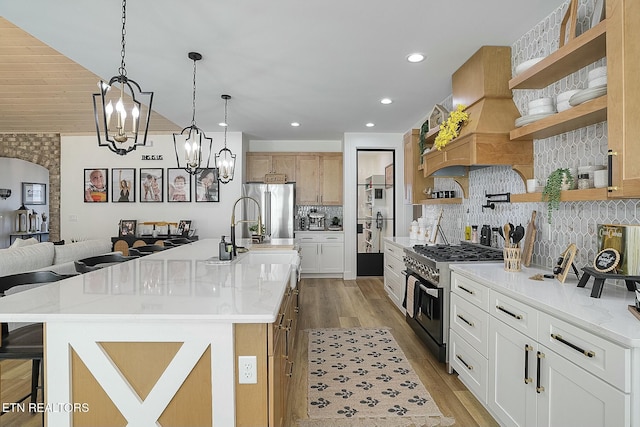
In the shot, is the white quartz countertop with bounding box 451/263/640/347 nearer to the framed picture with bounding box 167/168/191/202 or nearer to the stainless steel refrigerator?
the stainless steel refrigerator

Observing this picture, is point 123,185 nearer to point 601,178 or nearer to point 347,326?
point 347,326

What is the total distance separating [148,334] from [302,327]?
8.83 ft

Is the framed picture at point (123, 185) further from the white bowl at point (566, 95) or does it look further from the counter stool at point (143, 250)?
the white bowl at point (566, 95)

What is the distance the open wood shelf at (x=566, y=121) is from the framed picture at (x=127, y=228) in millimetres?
6265

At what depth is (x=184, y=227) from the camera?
634 centimetres

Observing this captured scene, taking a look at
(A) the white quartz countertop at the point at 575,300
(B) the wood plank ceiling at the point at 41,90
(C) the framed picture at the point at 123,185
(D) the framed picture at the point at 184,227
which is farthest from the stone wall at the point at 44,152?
(A) the white quartz countertop at the point at 575,300

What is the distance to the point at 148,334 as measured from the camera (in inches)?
56.6

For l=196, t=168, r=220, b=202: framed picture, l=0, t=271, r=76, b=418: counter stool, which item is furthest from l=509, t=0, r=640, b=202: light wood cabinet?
l=196, t=168, r=220, b=202: framed picture

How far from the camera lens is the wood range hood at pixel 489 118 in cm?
276

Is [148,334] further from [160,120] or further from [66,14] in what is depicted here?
[160,120]

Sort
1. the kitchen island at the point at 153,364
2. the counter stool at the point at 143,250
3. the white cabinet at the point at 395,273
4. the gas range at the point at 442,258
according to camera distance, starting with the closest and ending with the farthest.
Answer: the kitchen island at the point at 153,364, the gas range at the point at 442,258, the counter stool at the point at 143,250, the white cabinet at the point at 395,273

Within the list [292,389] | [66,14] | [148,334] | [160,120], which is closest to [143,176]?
[160,120]

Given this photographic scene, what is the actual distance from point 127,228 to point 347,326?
4.69 metres

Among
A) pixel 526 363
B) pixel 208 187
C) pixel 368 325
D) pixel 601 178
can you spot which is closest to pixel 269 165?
pixel 208 187
